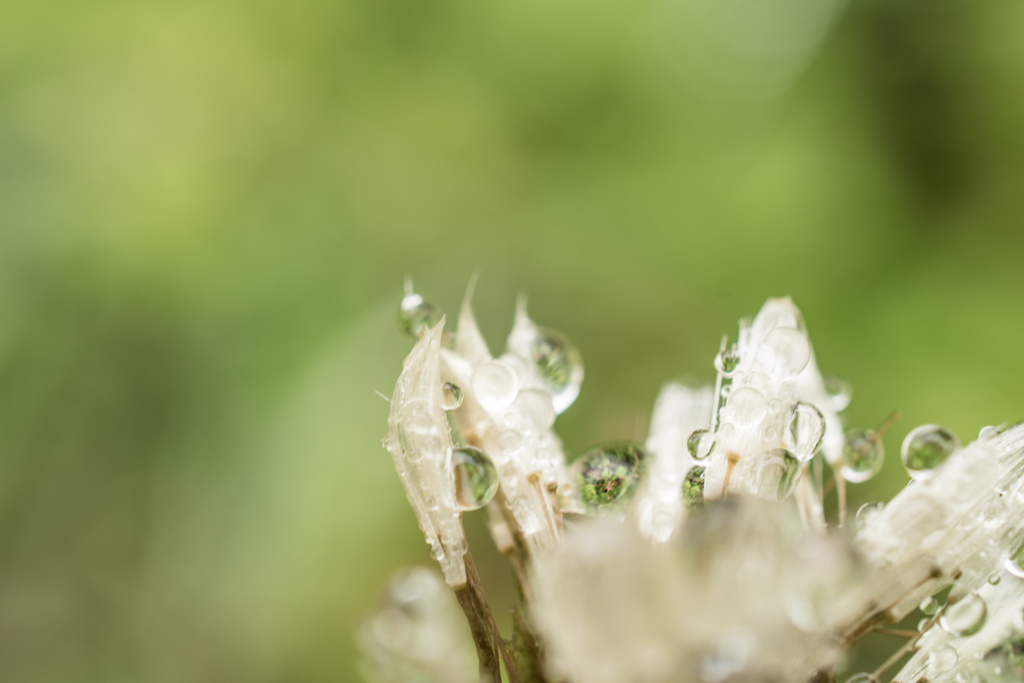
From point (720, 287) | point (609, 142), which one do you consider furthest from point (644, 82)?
point (720, 287)

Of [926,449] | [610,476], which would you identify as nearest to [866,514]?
[926,449]

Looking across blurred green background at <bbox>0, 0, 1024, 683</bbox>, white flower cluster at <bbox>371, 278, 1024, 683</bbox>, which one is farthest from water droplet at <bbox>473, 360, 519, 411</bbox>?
blurred green background at <bbox>0, 0, 1024, 683</bbox>

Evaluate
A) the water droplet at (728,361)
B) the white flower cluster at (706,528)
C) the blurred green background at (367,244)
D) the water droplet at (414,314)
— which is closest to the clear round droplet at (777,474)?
the white flower cluster at (706,528)

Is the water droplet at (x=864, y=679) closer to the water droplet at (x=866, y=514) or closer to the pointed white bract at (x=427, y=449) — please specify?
the water droplet at (x=866, y=514)

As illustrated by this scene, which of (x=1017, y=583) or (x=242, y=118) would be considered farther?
(x=242, y=118)

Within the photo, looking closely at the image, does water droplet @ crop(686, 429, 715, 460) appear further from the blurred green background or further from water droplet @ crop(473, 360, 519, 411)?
the blurred green background

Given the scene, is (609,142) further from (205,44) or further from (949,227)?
(205,44)
